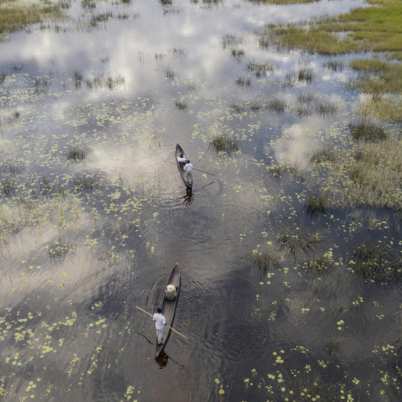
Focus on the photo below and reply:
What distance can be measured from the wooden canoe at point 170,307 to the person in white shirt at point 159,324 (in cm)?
17

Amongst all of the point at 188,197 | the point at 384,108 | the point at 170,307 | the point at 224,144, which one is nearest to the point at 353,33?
the point at 384,108

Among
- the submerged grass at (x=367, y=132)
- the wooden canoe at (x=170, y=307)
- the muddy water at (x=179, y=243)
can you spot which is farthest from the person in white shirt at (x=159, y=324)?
the submerged grass at (x=367, y=132)

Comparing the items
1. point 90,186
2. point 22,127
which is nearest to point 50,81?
point 22,127

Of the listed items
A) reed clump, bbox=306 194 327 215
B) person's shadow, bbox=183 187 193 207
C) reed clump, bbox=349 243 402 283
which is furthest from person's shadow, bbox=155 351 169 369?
reed clump, bbox=306 194 327 215

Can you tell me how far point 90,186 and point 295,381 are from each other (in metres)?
14.0

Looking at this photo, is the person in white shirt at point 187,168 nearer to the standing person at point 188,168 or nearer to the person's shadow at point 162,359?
the standing person at point 188,168

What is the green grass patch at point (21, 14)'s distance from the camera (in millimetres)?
46112

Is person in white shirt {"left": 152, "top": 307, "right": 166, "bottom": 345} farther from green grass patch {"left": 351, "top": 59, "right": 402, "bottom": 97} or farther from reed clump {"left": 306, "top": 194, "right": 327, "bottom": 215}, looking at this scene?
green grass patch {"left": 351, "top": 59, "right": 402, "bottom": 97}

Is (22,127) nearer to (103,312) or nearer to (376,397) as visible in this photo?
(103,312)

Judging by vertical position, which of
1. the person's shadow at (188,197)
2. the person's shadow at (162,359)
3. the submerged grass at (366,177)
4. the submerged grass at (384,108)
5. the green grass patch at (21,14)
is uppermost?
the green grass patch at (21,14)

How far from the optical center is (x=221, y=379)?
13.4 metres

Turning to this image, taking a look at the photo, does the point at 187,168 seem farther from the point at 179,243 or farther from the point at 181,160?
the point at 179,243

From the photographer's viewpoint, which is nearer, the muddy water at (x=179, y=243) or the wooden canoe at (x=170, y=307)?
the muddy water at (x=179, y=243)

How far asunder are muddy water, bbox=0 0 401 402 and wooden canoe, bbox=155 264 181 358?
32 centimetres
